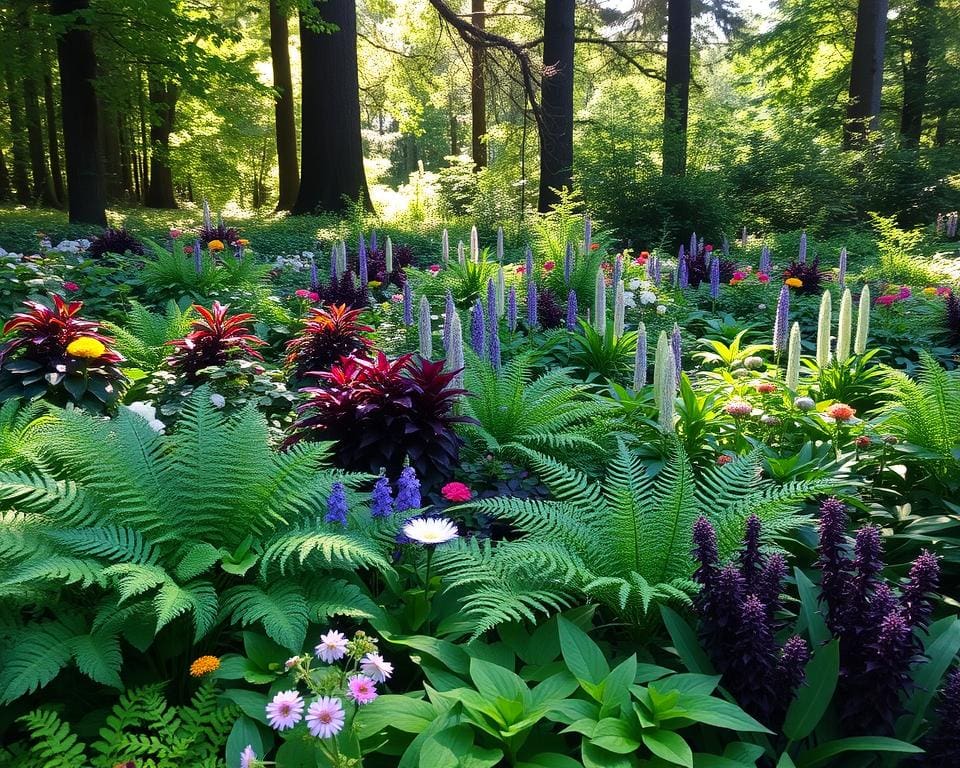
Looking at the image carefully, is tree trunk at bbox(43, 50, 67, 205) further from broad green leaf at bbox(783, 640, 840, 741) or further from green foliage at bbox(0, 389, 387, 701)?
broad green leaf at bbox(783, 640, 840, 741)

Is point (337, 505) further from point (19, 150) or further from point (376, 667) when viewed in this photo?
point (19, 150)

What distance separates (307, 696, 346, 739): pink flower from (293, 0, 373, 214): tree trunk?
12.7 m

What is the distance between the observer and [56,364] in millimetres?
3408

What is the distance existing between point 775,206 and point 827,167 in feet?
Answer: 4.19

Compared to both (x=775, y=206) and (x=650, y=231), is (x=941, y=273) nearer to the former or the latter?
(x=650, y=231)

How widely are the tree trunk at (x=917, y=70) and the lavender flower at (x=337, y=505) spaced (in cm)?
2259

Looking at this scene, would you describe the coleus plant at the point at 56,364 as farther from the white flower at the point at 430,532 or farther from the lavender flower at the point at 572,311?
the lavender flower at the point at 572,311

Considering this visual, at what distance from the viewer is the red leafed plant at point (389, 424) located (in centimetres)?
307

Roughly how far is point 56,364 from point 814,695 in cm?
353

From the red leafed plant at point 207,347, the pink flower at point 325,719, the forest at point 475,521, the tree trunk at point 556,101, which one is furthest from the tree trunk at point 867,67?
the pink flower at point 325,719

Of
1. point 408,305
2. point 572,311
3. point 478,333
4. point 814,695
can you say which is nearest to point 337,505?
point 814,695

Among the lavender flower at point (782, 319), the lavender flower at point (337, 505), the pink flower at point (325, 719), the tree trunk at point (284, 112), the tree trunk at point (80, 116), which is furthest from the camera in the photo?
the tree trunk at point (284, 112)

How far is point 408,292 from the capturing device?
16.2 ft

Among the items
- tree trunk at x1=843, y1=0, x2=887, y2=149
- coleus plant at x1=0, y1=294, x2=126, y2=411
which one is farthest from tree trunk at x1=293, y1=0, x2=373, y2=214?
tree trunk at x1=843, y1=0, x2=887, y2=149
